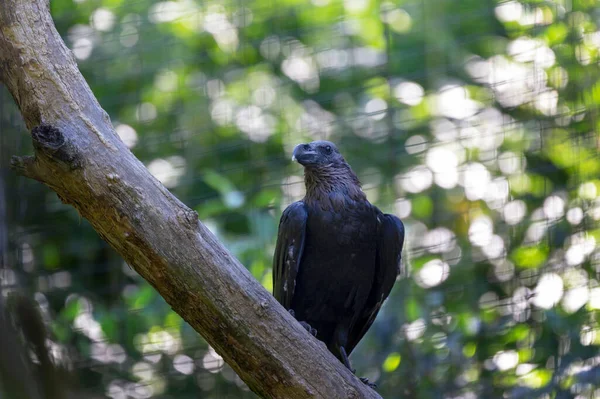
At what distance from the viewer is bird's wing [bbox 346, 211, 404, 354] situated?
362cm

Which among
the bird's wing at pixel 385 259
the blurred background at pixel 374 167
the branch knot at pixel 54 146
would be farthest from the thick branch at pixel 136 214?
the blurred background at pixel 374 167

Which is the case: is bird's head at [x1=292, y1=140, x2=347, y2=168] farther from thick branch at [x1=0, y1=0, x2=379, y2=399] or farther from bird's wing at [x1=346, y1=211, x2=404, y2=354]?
thick branch at [x1=0, y1=0, x2=379, y2=399]

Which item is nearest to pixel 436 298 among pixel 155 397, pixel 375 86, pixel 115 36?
pixel 375 86

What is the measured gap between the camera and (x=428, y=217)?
5.14 meters

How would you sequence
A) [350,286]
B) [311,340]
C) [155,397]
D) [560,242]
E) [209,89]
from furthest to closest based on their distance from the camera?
[209,89] < [155,397] < [560,242] < [350,286] < [311,340]

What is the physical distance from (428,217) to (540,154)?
855 mm

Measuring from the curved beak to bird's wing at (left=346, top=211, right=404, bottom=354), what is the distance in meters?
0.44

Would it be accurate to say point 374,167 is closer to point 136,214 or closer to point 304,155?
point 304,155

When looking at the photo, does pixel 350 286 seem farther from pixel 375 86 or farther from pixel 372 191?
pixel 375 86

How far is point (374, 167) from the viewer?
5.22m

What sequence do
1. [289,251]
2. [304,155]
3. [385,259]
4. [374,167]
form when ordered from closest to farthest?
[289,251] < [385,259] < [304,155] < [374,167]

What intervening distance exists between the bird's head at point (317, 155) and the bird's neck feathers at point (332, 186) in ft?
0.07

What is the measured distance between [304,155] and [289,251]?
54cm

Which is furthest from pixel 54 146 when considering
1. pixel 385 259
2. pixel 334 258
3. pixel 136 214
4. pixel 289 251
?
pixel 385 259
